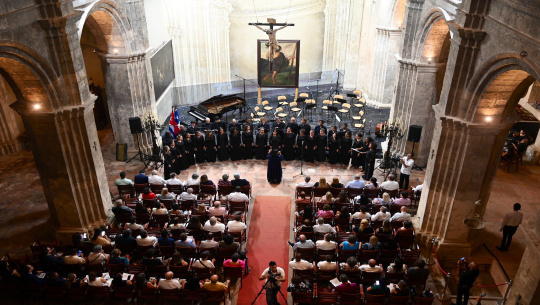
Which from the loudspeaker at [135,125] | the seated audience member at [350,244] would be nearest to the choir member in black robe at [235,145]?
the loudspeaker at [135,125]

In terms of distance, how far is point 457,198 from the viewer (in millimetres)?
10102

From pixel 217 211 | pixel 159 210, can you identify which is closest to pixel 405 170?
pixel 217 211

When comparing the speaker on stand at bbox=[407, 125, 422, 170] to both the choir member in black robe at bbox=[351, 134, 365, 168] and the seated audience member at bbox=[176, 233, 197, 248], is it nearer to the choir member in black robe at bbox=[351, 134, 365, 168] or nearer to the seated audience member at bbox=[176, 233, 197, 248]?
the choir member in black robe at bbox=[351, 134, 365, 168]

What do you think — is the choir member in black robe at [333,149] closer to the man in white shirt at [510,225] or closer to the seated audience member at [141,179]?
the man in white shirt at [510,225]

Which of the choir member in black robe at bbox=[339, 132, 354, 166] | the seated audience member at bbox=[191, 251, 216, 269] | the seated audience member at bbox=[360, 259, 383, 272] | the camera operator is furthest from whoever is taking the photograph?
the choir member in black robe at bbox=[339, 132, 354, 166]

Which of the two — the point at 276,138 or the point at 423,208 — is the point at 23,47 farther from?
the point at 423,208

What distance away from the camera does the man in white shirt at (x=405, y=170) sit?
13188mm

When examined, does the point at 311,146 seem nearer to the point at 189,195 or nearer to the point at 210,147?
Answer: the point at 210,147

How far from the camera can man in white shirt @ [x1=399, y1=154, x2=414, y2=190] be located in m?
13.2

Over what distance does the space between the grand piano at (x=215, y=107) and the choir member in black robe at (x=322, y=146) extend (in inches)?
182

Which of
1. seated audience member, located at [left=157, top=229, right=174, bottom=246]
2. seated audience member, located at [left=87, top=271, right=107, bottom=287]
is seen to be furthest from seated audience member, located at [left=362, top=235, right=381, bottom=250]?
seated audience member, located at [left=87, top=271, right=107, bottom=287]

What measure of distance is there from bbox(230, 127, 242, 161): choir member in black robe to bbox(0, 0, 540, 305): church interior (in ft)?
0.13

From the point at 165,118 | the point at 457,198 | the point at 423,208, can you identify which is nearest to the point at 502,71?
the point at 457,198

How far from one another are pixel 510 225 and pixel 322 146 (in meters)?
6.70
